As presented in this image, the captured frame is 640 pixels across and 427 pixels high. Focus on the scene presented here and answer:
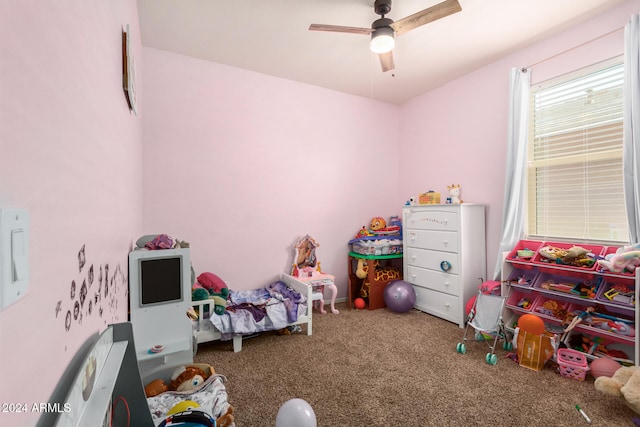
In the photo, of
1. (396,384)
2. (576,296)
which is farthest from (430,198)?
(396,384)

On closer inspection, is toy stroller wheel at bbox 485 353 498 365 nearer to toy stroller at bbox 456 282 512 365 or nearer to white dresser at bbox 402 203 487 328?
toy stroller at bbox 456 282 512 365

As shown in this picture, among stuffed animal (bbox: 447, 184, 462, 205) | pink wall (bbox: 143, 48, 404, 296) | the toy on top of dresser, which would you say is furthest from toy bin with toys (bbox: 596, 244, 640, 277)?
pink wall (bbox: 143, 48, 404, 296)

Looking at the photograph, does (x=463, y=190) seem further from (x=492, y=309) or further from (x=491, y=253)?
(x=492, y=309)

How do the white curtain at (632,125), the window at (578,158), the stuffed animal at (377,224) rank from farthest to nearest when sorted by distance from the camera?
the stuffed animal at (377,224) → the window at (578,158) → the white curtain at (632,125)

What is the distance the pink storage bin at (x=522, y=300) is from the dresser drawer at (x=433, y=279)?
486 mm

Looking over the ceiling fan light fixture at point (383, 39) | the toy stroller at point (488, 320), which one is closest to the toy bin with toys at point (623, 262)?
the toy stroller at point (488, 320)

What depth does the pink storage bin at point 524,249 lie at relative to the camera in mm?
2791

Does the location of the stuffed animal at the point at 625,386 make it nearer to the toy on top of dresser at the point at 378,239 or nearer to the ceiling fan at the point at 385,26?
the toy on top of dresser at the point at 378,239

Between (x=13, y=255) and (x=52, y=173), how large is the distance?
248 mm

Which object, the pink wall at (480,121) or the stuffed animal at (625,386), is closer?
the stuffed animal at (625,386)

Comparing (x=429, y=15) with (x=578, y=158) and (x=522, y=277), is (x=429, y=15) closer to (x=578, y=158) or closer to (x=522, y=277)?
(x=578, y=158)

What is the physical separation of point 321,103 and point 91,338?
3651mm

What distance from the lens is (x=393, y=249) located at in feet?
12.9

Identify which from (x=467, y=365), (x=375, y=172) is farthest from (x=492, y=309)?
(x=375, y=172)
